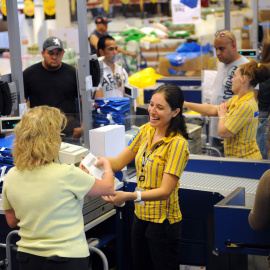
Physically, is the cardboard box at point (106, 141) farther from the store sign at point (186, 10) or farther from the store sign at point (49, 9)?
the store sign at point (49, 9)

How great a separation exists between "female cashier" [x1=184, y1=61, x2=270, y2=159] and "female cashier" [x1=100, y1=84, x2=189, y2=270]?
42.3 inches

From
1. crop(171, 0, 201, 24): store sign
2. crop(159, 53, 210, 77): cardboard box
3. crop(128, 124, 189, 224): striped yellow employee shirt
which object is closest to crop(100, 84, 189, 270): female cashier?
crop(128, 124, 189, 224): striped yellow employee shirt

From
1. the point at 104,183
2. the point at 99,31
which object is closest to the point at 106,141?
the point at 104,183

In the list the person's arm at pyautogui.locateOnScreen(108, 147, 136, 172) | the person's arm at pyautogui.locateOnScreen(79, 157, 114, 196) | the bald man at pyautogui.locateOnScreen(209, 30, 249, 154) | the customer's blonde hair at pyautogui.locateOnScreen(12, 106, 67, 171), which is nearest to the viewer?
the customer's blonde hair at pyautogui.locateOnScreen(12, 106, 67, 171)

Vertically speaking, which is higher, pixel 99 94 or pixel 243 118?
pixel 99 94

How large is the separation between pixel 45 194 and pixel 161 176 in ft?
2.54

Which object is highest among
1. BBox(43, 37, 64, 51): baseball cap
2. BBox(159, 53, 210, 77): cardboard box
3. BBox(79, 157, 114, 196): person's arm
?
BBox(43, 37, 64, 51): baseball cap

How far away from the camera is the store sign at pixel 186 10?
25.2ft

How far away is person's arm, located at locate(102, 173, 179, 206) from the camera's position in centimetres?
298

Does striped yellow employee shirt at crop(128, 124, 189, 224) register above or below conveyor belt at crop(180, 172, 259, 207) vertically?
above

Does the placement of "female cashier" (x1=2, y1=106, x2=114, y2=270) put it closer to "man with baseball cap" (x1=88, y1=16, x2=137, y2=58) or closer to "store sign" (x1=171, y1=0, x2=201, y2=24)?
"store sign" (x1=171, y1=0, x2=201, y2=24)

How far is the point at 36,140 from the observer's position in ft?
8.34

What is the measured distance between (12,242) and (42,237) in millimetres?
1173

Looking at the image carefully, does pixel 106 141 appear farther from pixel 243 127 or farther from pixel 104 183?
pixel 243 127
